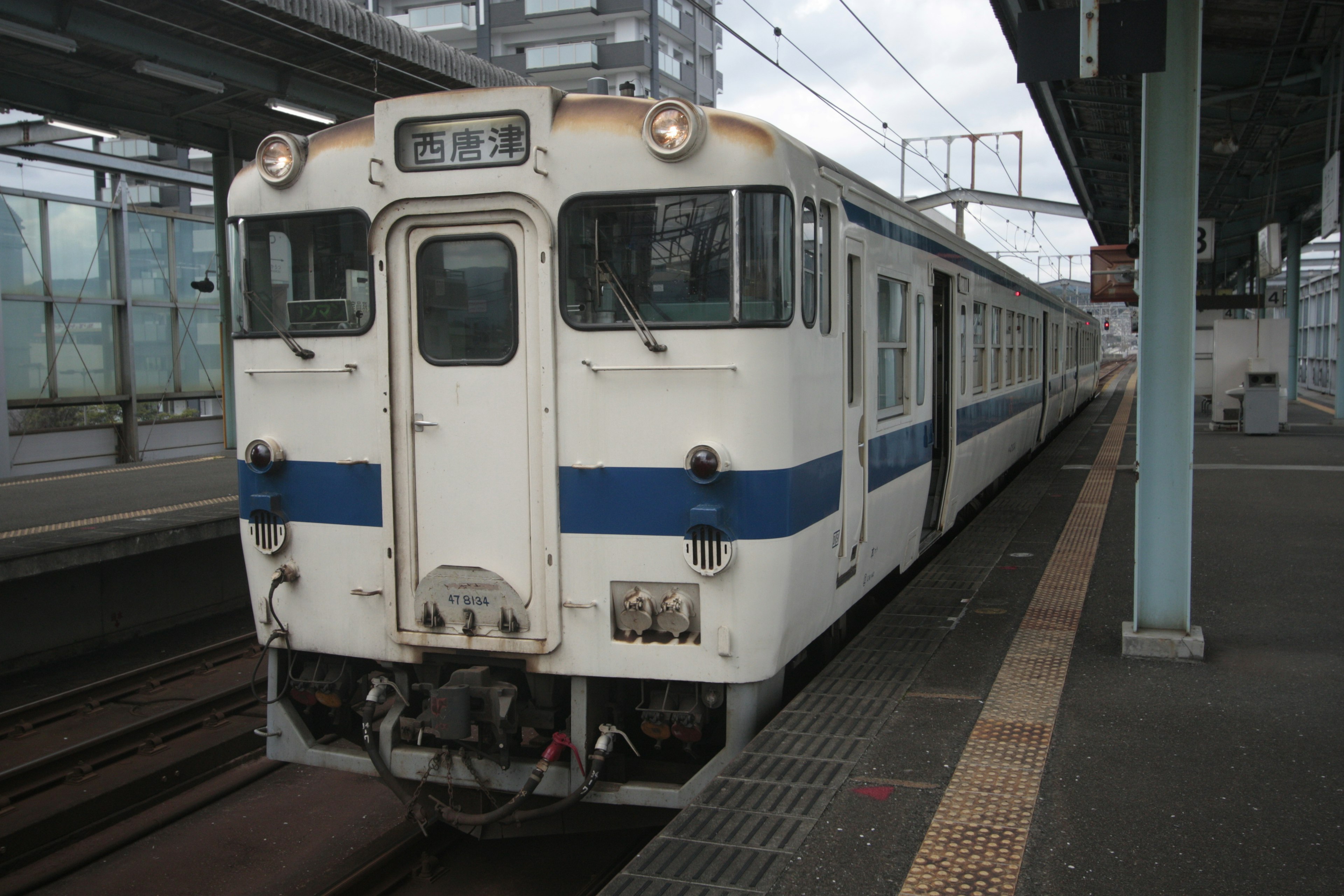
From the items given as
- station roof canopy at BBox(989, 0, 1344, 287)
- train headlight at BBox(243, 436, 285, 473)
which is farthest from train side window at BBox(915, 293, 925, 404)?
train headlight at BBox(243, 436, 285, 473)

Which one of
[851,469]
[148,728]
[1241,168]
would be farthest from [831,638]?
[1241,168]

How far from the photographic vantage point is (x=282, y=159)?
458 centimetres

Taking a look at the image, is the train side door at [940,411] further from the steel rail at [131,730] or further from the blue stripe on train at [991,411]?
the steel rail at [131,730]

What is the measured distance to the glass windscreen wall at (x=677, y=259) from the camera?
13.3ft

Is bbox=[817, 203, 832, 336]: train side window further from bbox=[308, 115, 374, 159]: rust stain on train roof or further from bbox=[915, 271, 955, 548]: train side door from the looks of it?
bbox=[915, 271, 955, 548]: train side door

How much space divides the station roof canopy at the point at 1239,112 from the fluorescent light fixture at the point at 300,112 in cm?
729

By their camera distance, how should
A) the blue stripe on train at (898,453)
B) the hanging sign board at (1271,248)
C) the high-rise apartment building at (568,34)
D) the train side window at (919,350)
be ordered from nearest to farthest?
the blue stripe on train at (898,453) → the train side window at (919,350) → the hanging sign board at (1271,248) → the high-rise apartment building at (568,34)

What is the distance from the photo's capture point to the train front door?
14.0 ft

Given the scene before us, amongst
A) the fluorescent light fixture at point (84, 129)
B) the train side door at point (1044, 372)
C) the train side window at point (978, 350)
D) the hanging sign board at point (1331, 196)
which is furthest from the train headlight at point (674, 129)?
the train side door at point (1044, 372)

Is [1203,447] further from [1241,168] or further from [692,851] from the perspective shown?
[692,851]

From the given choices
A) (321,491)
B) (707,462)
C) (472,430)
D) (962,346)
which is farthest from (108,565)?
(962,346)

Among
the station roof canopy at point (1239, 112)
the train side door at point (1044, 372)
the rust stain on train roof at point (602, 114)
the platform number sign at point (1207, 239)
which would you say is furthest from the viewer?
the platform number sign at point (1207, 239)

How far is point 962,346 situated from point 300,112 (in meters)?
7.96

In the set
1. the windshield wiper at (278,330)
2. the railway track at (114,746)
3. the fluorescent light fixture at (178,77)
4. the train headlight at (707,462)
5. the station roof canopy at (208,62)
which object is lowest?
the railway track at (114,746)
